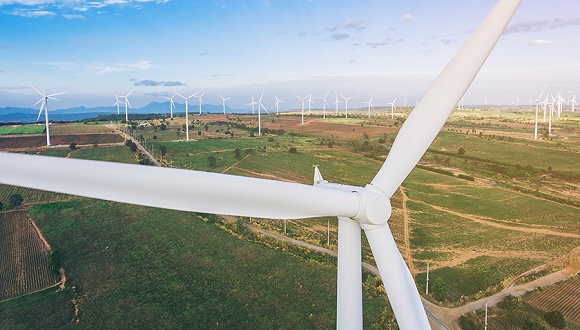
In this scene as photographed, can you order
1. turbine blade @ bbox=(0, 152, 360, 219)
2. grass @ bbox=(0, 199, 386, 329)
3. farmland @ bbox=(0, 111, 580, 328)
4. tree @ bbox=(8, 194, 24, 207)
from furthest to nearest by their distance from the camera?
tree @ bbox=(8, 194, 24, 207) < farmland @ bbox=(0, 111, 580, 328) < grass @ bbox=(0, 199, 386, 329) < turbine blade @ bbox=(0, 152, 360, 219)

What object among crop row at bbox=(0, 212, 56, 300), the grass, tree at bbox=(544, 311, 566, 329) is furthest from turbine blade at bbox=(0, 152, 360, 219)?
crop row at bbox=(0, 212, 56, 300)

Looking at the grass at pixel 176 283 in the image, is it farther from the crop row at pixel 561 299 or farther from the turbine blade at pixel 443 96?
the turbine blade at pixel 443 96

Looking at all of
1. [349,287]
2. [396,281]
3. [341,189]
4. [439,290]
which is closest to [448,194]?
[439,290]

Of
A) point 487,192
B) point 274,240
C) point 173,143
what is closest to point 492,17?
point 274,240

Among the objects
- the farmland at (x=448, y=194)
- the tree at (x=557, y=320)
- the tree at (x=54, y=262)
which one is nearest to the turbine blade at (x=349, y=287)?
the farmland at (x=448, y=194)

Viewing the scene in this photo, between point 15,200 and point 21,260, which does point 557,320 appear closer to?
point 21,260

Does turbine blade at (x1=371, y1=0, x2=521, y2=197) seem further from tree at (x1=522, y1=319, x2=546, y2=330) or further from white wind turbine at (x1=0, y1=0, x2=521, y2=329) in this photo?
tree at (x1=522, y1=319, x2=546, y2=330)

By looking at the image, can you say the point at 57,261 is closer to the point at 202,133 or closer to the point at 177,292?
the point at 177,292
